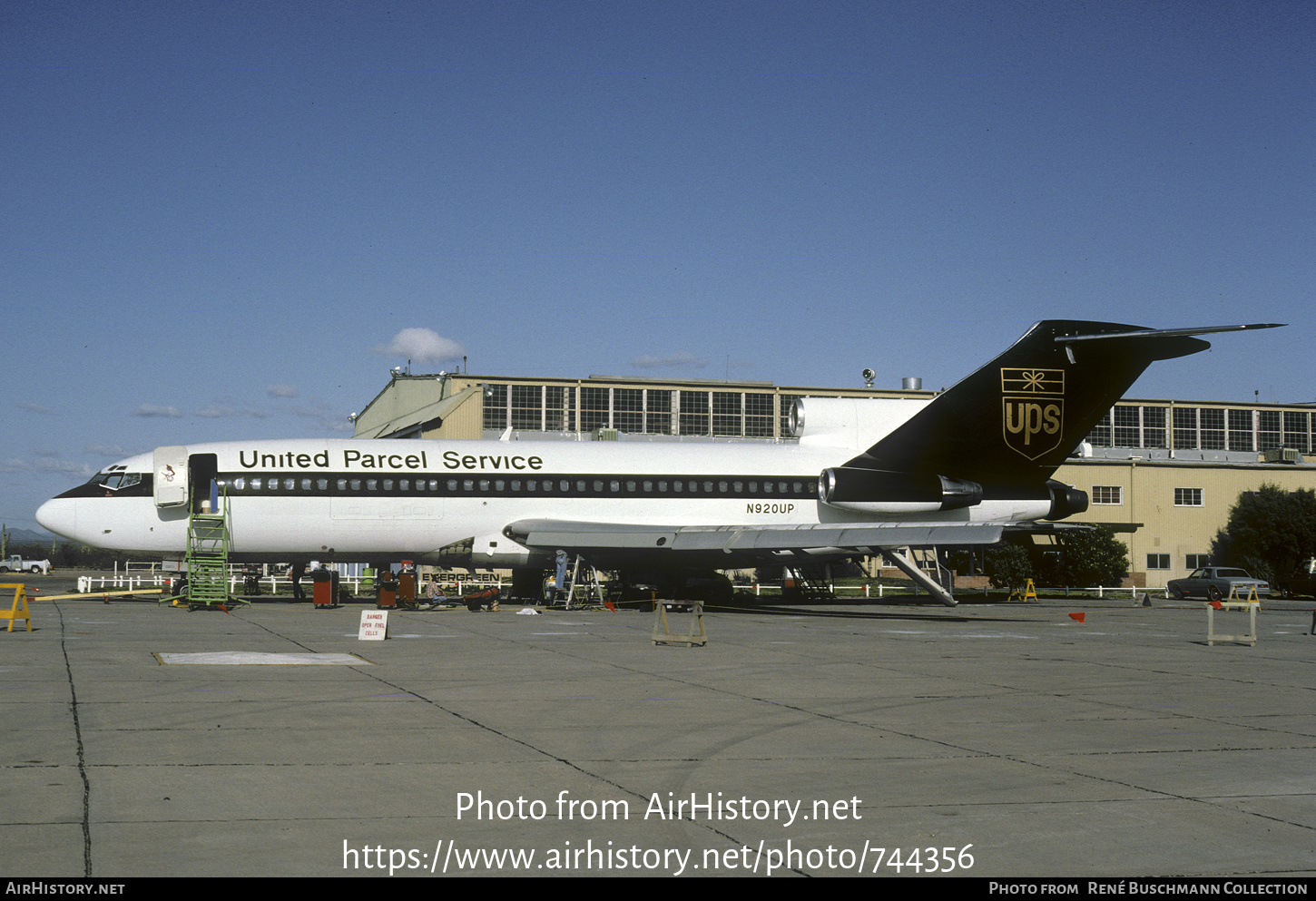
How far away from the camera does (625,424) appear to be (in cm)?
7919

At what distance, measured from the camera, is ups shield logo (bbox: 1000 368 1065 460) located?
1222 inches

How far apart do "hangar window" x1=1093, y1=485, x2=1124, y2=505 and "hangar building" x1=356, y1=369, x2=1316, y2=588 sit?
0.05m

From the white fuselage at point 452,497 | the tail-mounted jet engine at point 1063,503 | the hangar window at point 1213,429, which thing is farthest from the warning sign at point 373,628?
the hangar window at point 1213,429

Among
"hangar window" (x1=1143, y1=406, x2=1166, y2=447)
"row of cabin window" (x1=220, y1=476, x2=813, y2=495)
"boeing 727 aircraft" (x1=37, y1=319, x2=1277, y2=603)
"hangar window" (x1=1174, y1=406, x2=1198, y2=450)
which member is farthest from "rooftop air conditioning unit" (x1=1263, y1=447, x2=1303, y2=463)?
"row of cabin window" (x1=220, y1=476, x2=813, y2=495)

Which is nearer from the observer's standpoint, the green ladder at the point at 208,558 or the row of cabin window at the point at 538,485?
the green ladder at the point at 208,558

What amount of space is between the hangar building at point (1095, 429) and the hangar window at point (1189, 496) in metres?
0.05

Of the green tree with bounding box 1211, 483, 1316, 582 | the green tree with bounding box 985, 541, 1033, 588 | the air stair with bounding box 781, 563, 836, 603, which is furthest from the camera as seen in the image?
the green tree with bounding box 1211, 483, 1316, 582

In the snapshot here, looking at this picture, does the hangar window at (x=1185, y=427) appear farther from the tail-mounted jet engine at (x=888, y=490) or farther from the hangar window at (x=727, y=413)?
the tail-mounted jet engine at (x=888, y=490)

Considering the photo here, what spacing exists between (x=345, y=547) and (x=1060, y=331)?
20.6 metres

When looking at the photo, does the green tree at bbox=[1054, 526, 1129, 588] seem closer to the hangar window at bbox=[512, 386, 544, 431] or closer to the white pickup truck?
the hangar window at bbox=[512, 386, 544, 431]

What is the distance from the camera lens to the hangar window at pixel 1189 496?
65.8 metres

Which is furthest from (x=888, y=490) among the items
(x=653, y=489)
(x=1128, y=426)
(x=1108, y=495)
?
(x=1128, y=426)

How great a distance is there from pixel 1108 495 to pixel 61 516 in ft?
178

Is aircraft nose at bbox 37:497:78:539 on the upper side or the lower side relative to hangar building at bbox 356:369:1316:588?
lower
